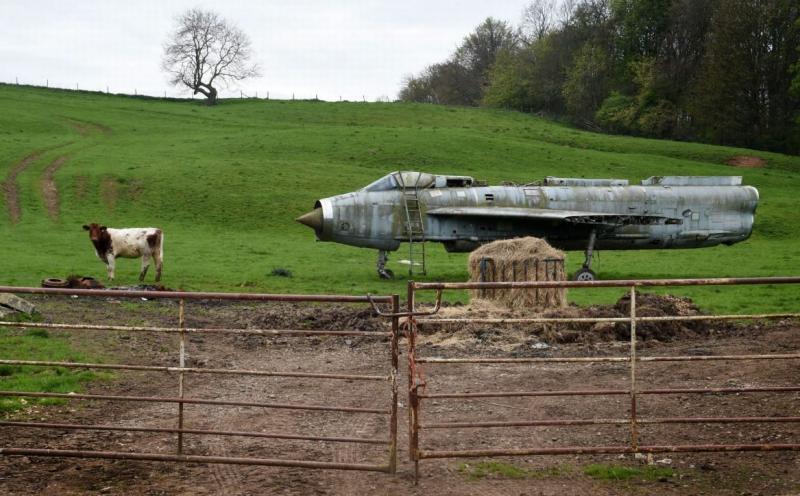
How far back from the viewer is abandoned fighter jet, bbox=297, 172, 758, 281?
22938 millimetres

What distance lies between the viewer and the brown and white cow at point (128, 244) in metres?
21.9

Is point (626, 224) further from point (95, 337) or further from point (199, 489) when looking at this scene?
point (199, 489)

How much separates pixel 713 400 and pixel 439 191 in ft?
47.6

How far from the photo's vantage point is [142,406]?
9703 millimetres

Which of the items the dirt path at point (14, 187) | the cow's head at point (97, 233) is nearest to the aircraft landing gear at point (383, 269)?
the cow's head at point (97, 233)

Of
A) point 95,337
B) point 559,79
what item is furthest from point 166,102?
point 95,337

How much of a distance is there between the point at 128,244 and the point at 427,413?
15.0 meters

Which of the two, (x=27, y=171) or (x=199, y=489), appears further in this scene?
(x=27, y=171)

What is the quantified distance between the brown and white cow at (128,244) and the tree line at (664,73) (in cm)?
4752

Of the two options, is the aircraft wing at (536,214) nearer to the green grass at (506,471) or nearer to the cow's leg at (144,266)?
the cow's leg at (144,266)

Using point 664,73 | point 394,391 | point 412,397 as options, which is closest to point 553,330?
point 412,397

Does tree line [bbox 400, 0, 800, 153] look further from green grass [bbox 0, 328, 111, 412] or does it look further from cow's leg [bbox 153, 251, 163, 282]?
green grass [bbox 0, 328, 111, 412]

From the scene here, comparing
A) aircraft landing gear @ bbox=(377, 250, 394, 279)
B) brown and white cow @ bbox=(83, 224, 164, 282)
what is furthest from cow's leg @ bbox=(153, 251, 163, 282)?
aircraft landing gear @ bbox=(377, 250, 394, 279)

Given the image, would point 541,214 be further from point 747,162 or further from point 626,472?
point 747,162
